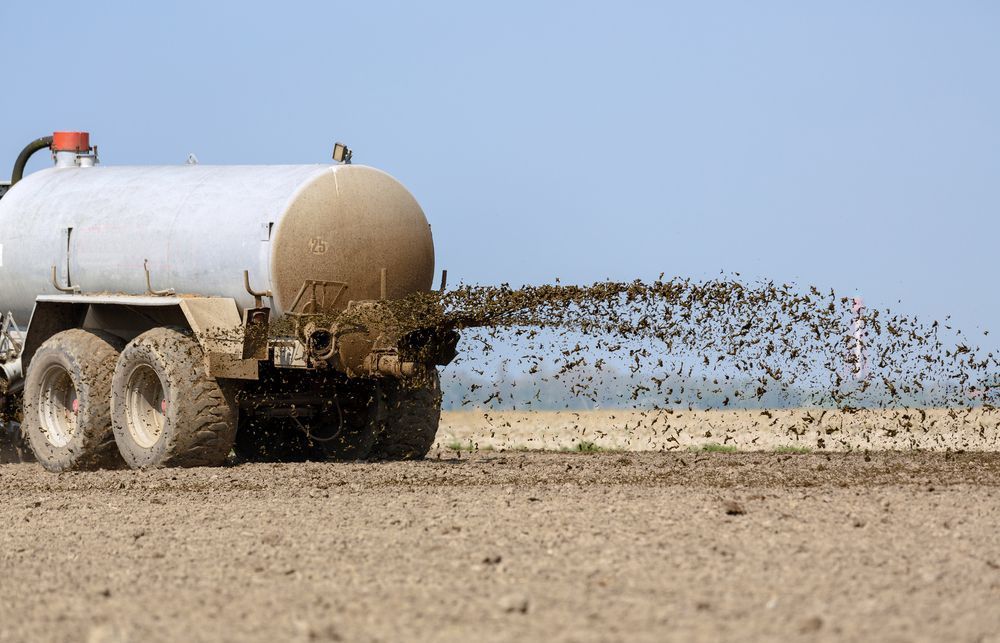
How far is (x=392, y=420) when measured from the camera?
1281 cm

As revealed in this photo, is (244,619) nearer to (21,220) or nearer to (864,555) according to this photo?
(864,555)

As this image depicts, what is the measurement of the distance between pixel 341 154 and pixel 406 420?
2387 millimetres

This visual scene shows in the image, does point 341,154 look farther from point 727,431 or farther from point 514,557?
point 514,557

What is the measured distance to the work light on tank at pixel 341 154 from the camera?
40.3 feet

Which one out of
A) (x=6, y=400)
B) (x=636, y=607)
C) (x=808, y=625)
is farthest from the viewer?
(x=6, y=400)

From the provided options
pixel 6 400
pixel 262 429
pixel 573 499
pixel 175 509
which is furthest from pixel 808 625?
pixel 6 400

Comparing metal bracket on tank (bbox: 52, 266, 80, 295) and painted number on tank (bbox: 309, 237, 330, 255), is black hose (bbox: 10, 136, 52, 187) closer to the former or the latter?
metal bracket on tank (bbox: 52, 266, 80, 295)

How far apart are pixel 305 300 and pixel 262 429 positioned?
2.67 metres

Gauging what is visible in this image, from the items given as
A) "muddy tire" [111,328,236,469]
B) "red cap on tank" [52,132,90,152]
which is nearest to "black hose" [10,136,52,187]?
"red cap on tank" [52,132,90,152]

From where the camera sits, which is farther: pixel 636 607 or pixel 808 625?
pixel 636 607

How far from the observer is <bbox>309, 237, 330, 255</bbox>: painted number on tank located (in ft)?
38.3

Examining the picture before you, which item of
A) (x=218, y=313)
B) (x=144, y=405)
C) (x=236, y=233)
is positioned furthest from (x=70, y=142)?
(x=218, y=313)

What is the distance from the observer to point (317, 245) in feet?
38.3

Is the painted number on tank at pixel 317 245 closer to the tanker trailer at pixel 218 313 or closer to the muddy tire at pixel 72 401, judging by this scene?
the tanker trailer at pixel 218 313
